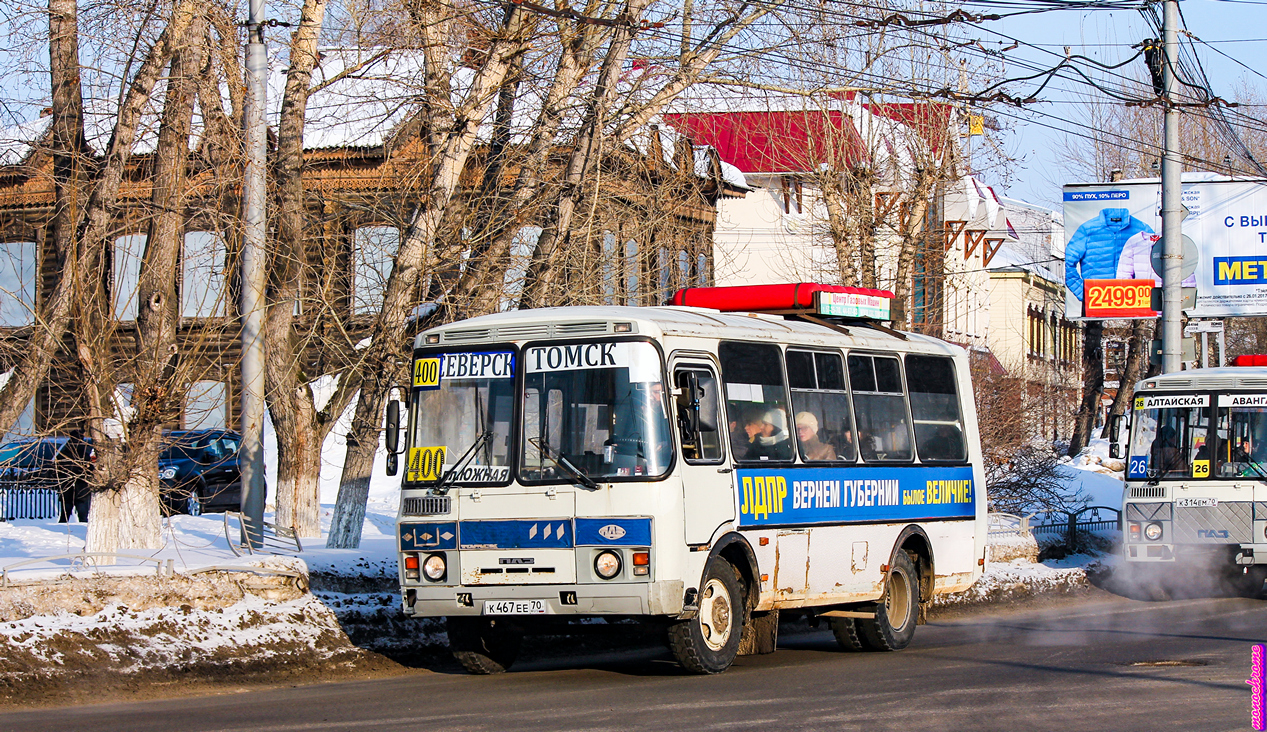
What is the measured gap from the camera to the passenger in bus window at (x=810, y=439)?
12.0 meters

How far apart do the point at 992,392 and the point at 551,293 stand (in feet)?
38.8

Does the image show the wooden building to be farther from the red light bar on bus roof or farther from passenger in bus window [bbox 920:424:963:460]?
passenger in bus window [bbox 920:424:963:460]

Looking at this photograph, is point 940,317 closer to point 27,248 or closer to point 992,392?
point 992,392

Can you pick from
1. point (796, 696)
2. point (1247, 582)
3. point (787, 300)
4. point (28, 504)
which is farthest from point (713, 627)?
point (28, 504)

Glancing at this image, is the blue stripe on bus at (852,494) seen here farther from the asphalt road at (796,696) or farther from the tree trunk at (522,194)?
the tree trunk at (522,194)

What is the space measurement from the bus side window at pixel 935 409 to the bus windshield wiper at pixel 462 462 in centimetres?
477

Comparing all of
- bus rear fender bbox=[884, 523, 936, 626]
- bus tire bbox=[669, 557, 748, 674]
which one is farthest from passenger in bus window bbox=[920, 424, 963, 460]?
bus tire bbox=[669, 557, 748, 674]

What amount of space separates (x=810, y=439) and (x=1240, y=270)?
75.9ft

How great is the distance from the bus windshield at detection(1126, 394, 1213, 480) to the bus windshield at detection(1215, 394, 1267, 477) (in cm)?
19

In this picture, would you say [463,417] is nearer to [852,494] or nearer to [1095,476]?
[852,494]

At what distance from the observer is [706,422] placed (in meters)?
10.8

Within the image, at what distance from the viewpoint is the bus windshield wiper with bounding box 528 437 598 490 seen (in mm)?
10250

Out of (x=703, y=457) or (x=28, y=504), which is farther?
(x=28, y=504)

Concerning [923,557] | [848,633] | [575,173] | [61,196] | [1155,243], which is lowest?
[848,633]
